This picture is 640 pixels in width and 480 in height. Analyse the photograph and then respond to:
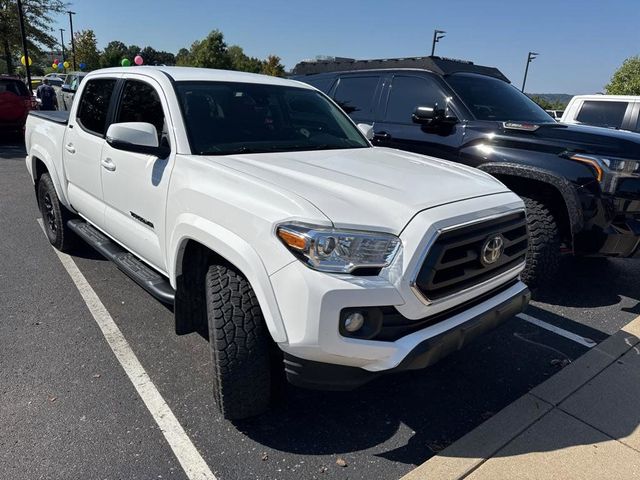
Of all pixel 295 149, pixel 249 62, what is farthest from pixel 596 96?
pixel 249 62

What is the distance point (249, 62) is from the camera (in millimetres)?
63000

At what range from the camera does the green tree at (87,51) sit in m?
53.8

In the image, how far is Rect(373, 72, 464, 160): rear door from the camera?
479 centimetres

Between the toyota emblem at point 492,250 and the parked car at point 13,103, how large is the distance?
13.7 m

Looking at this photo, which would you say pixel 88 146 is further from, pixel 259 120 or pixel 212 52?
pixel 212 52

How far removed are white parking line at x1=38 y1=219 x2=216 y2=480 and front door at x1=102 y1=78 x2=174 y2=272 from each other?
24.9 inches

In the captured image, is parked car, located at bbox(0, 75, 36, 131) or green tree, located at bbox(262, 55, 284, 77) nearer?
parked car, located at bbox(0, 75, 36, 131)

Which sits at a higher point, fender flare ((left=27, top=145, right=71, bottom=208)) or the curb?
fender flare ((left=27, top=145, right=71, bottom=208))

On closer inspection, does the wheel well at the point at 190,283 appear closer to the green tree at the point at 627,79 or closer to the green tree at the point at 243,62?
the green tree at the point at 627,79

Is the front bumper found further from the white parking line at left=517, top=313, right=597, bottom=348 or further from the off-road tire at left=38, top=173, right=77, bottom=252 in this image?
the off-road tire at left=38, top=173, right=77, bottom=252

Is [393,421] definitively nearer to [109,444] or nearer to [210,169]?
[109,444]

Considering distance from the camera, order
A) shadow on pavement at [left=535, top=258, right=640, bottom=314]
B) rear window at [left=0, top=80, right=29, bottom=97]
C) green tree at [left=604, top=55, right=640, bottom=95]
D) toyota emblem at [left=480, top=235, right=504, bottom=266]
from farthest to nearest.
→ green tree at [left=604, top=55, right=640, bottom=95]
rear window at [left=0, top=80, right=29, bottom=97]
shadow on pavement at [left=535, top=258, right=640, bottom=314]
toyota emblem at [left=480, top=235, right=504, bottom=266]

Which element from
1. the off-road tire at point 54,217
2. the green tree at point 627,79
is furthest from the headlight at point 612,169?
the green tree at point 627,79

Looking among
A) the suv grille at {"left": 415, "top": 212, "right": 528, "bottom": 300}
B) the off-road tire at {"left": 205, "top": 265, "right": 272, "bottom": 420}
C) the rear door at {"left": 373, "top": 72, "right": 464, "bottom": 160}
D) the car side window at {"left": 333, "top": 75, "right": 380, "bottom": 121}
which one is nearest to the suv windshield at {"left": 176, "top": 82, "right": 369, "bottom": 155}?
the off-road tire at {"left": 205, "top": 265, "right": 272, "bottom": 420}
